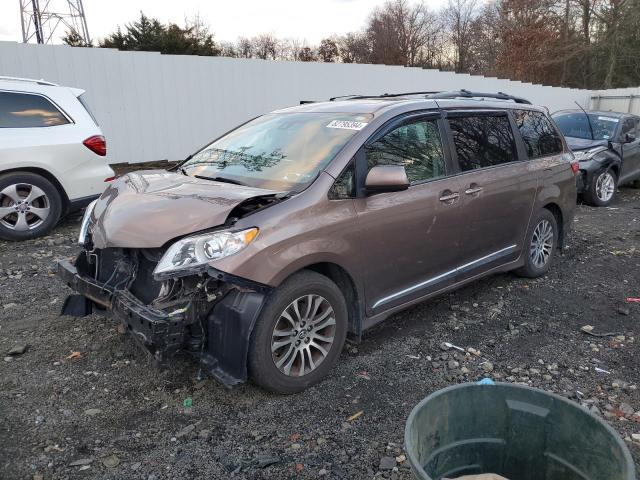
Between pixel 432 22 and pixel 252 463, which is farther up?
pixel 432 22

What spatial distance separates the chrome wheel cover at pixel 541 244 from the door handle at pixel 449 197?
147 centimetres

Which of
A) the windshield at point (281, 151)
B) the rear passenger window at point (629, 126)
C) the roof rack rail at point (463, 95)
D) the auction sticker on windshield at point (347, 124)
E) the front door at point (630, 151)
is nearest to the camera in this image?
the windshield at point (281, 151)

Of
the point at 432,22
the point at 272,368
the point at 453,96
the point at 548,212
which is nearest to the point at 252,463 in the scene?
the point at 272,368

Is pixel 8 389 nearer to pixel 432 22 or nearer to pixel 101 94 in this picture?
pixel 101 94

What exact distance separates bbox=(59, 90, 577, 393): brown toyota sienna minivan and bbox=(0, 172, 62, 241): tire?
315cm

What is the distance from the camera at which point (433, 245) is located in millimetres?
3916

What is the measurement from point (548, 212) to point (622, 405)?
8.09ft

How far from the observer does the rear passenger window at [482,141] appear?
166 inches

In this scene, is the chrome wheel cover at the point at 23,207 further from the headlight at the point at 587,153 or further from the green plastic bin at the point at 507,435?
the headlight at the point at 587,153

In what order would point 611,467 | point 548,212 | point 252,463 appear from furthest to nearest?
1. point 548,212
2. point 252,463
3. point 611,467

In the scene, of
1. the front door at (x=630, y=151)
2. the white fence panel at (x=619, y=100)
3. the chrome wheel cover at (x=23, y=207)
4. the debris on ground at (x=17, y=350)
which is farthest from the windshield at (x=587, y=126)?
the white fence panel at (x=619, y=100)

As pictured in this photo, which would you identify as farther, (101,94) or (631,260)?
(101,94)

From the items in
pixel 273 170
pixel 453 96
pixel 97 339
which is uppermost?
pixel 453 96

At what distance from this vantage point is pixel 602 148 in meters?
9.44
